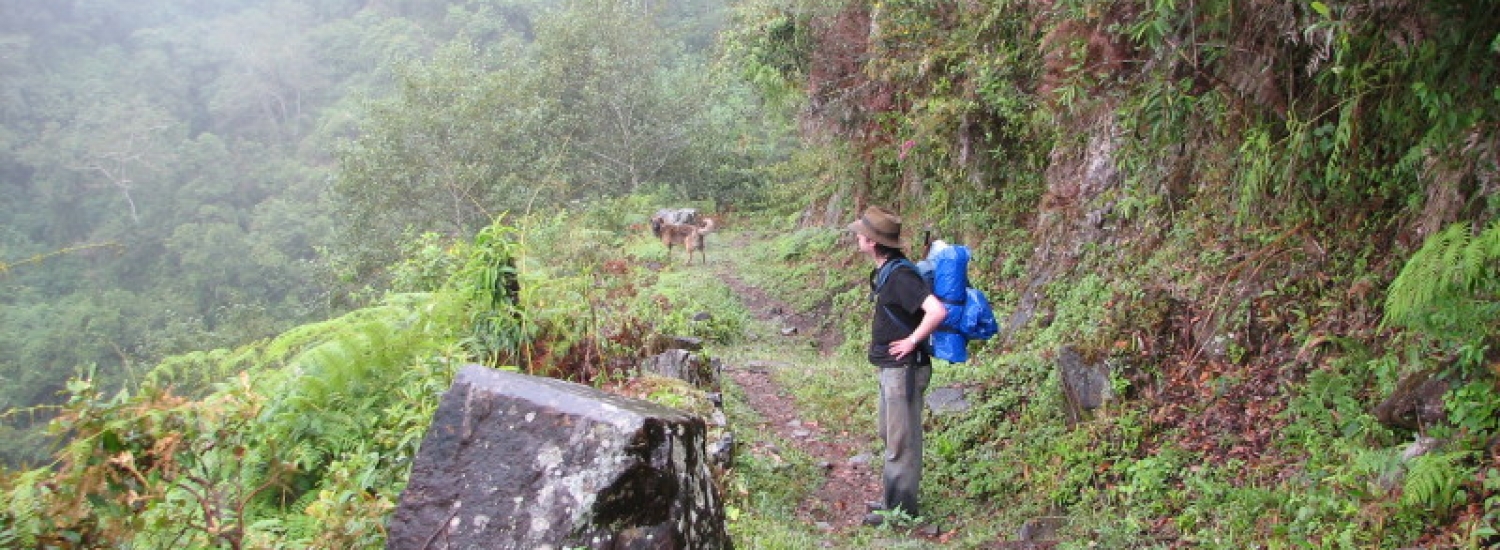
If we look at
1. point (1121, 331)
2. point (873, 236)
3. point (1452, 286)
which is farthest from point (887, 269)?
point (1452, 286)

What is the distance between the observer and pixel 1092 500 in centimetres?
554

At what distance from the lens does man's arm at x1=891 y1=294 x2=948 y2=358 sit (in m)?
5.25

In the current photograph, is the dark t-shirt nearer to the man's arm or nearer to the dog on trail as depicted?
the man's arm

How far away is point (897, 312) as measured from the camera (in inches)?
218

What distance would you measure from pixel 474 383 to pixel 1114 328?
5.01 meters

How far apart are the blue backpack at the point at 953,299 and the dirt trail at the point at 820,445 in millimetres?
1328

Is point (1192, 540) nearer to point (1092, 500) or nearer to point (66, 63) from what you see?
point (1092, 500)

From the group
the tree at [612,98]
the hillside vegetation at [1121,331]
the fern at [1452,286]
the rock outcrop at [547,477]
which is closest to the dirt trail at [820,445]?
the hillside vegetation at [1121,331]

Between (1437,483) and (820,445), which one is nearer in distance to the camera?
(1437,483)

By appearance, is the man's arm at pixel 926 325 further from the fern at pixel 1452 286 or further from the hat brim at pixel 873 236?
the fern at pixel 1452 286

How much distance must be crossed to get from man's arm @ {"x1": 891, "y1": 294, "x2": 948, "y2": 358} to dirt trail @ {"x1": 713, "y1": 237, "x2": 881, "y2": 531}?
4.07 ft

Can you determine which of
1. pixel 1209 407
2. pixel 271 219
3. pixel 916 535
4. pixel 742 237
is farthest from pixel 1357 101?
pixel 271 219

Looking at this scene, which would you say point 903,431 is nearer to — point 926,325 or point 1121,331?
point 926,325

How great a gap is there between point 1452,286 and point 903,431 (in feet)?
9.47
